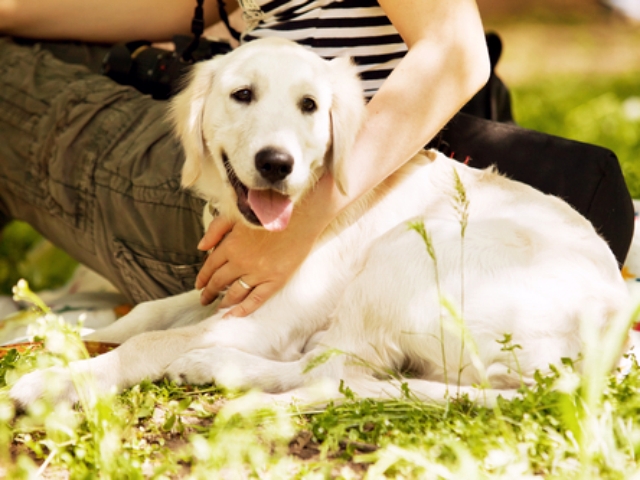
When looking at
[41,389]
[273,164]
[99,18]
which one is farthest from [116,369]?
[99,18]

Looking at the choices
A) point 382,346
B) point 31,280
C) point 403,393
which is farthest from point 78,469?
point 31,280

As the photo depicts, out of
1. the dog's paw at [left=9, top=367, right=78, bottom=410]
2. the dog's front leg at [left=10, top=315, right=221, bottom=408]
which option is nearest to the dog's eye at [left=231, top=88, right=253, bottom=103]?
the dog's front leg at [left=10, top=315, right=221, bottom=408]

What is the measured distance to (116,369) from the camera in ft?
6.86

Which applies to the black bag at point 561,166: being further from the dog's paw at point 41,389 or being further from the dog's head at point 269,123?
the dog's paw at point 41,389

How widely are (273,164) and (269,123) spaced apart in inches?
6.2

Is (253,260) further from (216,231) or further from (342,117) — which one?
(342,117)

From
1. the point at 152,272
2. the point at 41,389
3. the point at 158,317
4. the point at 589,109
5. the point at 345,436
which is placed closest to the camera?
the point at 345,436

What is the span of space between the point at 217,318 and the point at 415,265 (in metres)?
0.69

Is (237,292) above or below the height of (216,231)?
below

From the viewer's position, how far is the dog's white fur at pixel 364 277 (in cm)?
206

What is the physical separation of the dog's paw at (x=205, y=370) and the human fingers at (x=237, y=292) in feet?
1.04

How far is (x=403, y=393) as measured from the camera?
6.47 feet

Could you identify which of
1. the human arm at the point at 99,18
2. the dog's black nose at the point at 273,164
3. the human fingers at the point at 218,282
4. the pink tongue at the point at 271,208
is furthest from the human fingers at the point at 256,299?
the human arm at the point at 99,18

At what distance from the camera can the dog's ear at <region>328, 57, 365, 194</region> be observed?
7.62 feet
